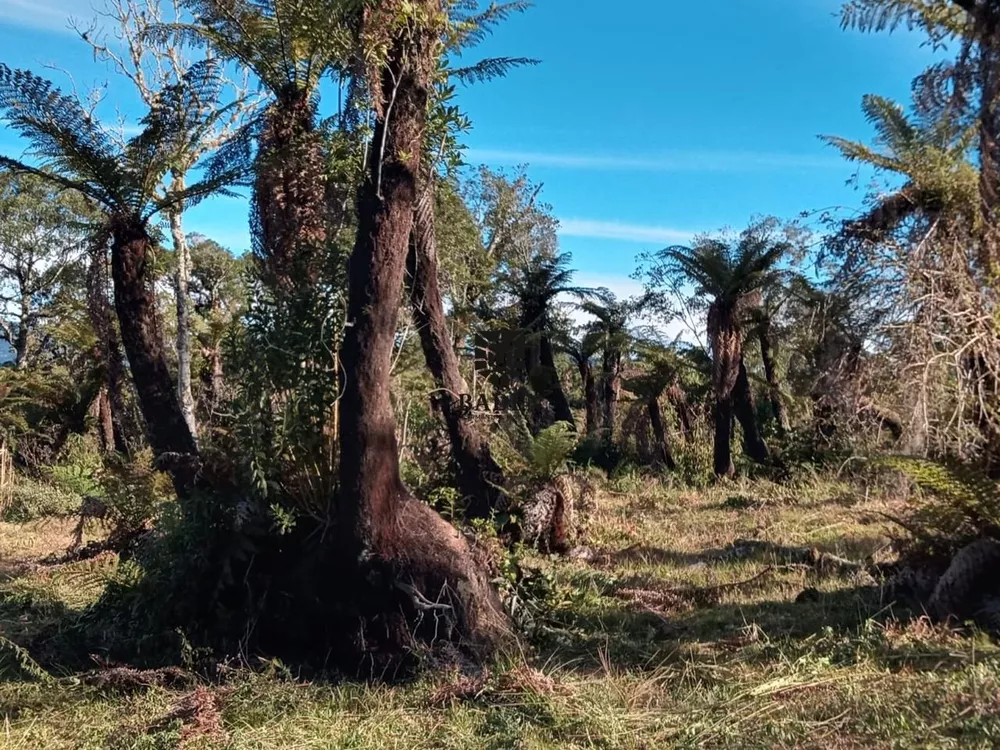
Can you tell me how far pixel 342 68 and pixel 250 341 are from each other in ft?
6.51

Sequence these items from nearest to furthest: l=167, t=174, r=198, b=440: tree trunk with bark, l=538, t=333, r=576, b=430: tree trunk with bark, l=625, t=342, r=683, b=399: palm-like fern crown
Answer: l=167, t=174, r=198, b=440: tree trunk with bark, l=538, t=333, r=576, b=430: tree trunk with bark, l=625, t=342, r=683, b=399: palm-like fern crown

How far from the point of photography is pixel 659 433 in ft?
66.6

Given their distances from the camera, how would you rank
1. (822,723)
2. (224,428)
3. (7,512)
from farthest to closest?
(7,512) → (224,428) → (822,723)

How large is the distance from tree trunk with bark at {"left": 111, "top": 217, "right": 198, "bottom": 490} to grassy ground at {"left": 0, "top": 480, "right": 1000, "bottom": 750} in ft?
5.57

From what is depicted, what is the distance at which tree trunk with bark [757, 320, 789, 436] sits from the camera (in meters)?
19.3

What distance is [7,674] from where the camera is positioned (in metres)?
5.16

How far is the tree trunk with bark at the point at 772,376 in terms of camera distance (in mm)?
19266

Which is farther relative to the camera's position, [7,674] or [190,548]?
[190,548]

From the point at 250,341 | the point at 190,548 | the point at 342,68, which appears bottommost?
the point at 190,548

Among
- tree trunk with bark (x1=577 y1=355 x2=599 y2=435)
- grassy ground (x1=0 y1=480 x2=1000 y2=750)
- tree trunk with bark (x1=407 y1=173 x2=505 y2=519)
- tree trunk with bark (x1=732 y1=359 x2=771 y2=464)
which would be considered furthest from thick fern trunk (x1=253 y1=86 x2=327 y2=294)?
tree trunk with bark (x1=577 y1=355 x2=599 y2=435)

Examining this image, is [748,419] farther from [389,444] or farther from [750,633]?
[389,444]

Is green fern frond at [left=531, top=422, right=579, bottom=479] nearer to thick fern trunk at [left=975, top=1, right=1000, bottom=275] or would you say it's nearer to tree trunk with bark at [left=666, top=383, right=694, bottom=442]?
thick fern trunk at [left=975, top=1, right=1000, bottom=275]

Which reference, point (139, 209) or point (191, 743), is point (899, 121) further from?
point (191, 743)

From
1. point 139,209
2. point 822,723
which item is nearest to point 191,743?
point 822,723
